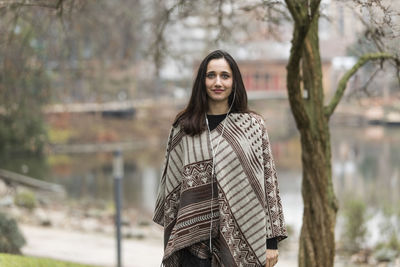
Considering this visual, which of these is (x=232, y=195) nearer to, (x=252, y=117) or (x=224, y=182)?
(x=224, y=182)

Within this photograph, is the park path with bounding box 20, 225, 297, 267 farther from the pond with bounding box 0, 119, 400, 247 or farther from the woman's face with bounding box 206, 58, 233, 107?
the woman's face with bounding box 206, 58, 233, 107

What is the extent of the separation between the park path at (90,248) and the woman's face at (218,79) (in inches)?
207

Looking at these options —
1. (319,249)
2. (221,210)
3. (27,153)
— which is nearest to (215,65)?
(221,210)

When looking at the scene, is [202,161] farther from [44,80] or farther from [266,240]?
[44,80]

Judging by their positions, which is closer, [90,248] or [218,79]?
[218,79]

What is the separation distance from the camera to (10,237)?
568 cm

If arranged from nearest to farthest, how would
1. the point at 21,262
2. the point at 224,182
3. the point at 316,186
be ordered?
the point at 224,182, the point at 21,262, the point at 316,186

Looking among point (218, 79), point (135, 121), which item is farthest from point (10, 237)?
point (135, 121)

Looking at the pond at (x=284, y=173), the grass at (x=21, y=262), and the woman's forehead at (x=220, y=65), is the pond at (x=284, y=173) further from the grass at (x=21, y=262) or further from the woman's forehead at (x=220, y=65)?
the woman's forehead at (x=220, y=65)

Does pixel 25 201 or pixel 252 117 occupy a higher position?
pixel 252 117

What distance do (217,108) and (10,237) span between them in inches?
148

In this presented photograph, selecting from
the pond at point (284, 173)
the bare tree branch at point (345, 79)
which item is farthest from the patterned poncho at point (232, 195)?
the pond at point (284, 173)

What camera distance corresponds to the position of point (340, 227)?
10438 millimetres

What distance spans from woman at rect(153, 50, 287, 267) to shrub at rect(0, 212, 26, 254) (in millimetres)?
3380
